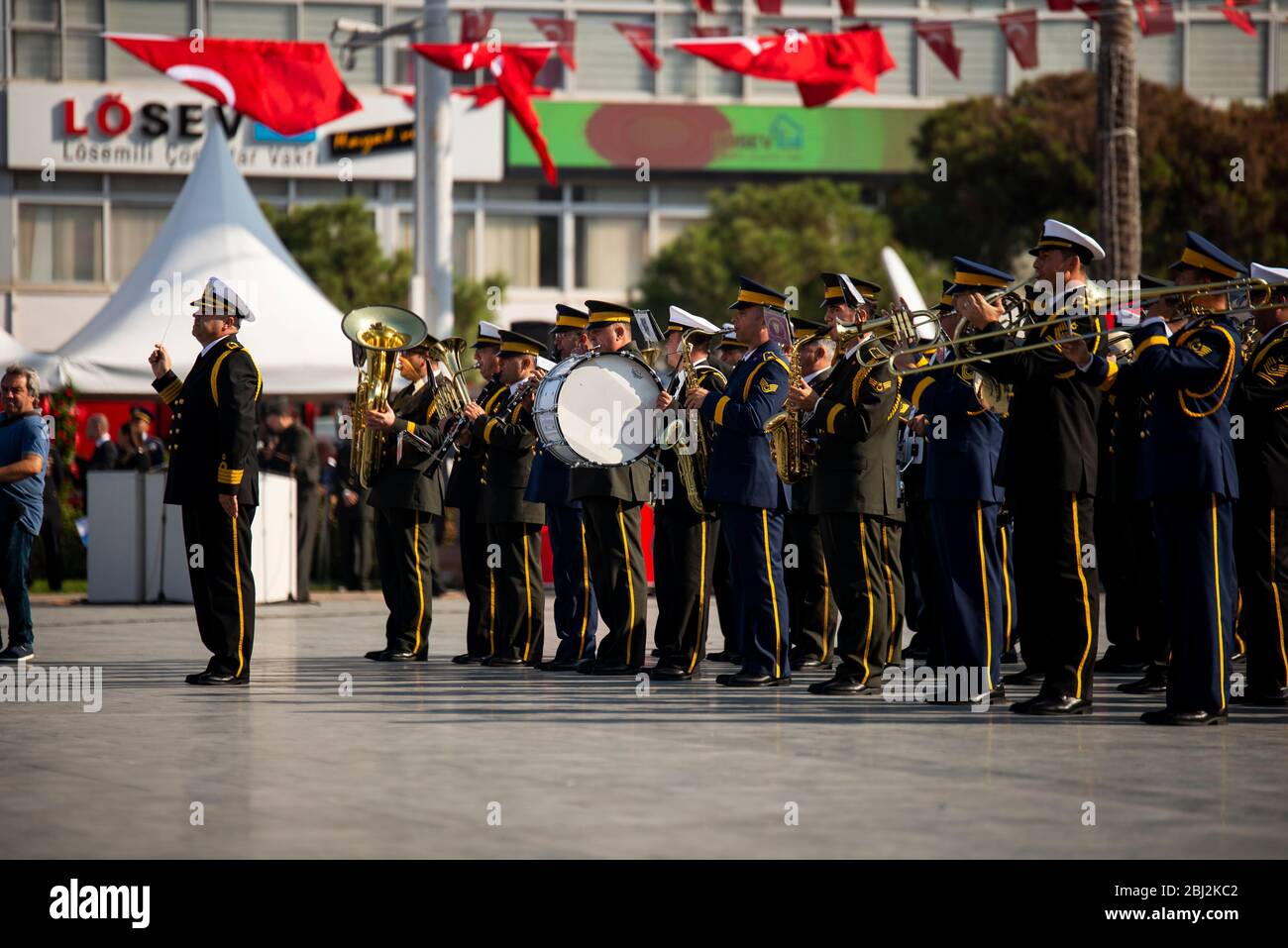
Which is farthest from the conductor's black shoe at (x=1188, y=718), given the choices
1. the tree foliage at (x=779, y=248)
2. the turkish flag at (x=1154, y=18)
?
the tree foliage at (x=779, y=248)

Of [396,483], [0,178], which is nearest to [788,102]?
[0,178]

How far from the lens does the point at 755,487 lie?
412 inches

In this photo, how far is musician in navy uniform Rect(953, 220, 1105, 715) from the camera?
351 inches

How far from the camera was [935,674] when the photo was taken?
34.7ft

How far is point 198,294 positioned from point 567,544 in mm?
9659

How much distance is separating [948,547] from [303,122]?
1400 centimetres

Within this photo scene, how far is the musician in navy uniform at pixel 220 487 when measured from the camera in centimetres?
1076

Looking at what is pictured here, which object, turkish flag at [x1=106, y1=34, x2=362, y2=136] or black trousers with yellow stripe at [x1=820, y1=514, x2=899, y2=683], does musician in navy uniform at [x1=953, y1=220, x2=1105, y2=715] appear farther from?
turkish flag at [x1=106, y1=34, x2=362, y2=136]

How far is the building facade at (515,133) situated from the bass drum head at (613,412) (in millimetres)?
35498

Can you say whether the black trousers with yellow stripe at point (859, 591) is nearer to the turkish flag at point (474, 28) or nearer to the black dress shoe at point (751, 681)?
the black dress shoe at point (751, 681)

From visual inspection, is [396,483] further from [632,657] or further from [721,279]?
[721,279]

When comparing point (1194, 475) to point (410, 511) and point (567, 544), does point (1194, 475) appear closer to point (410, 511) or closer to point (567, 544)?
point (567, 544)

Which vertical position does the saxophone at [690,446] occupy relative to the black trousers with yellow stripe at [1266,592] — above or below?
above
